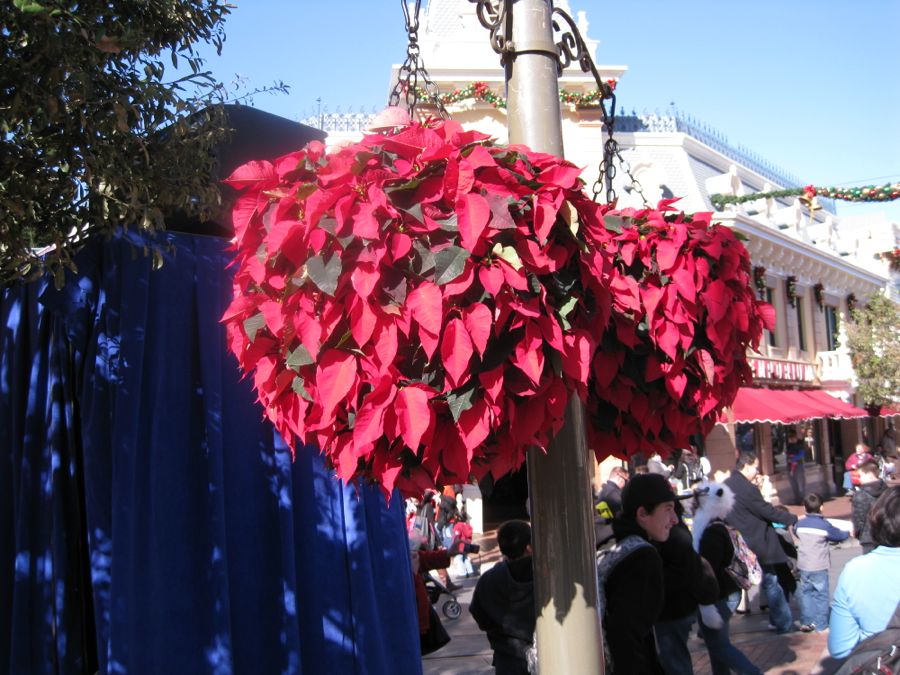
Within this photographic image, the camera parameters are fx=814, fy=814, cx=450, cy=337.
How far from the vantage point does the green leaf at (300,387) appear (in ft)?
5.18

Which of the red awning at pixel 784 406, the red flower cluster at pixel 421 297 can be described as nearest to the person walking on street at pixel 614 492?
the red flower cluster at pixel 421 297

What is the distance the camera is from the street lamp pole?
1.87 metres

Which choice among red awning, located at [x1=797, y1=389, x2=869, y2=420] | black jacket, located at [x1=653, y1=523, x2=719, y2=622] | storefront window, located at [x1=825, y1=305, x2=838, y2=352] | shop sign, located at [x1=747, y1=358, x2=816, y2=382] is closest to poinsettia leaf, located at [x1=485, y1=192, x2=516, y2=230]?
black jacket, located at [x1=653, y1=523, x2=719, y2=622]

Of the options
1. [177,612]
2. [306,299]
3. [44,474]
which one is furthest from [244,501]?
[306,299]

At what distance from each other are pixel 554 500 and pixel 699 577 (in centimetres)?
293

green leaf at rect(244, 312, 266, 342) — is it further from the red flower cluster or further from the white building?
the white building

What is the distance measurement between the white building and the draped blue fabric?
42.3 ft

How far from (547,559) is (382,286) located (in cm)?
82

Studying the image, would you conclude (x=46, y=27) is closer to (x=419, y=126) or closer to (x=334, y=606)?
(x=419, y=126)

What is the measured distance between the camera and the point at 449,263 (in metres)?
1.44

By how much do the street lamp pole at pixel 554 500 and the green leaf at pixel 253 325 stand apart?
0.71m

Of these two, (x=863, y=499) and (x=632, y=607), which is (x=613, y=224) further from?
(x=863, y=499)

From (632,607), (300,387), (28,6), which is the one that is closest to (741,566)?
(632,607)

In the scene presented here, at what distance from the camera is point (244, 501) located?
316 cm
